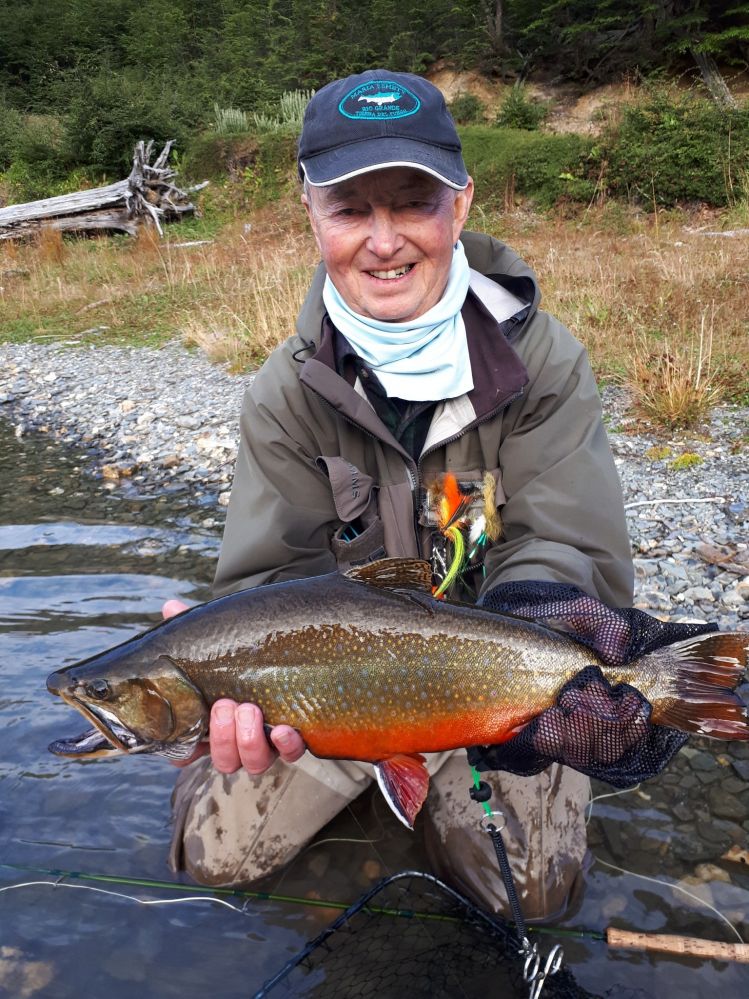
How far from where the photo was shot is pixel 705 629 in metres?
2.28

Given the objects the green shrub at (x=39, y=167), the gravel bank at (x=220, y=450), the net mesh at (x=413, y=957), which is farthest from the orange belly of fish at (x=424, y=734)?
the green shrub at (x=39, y=167)

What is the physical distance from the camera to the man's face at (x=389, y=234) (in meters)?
2.79

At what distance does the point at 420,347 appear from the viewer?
295cm

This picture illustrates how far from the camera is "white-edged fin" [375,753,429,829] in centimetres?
231

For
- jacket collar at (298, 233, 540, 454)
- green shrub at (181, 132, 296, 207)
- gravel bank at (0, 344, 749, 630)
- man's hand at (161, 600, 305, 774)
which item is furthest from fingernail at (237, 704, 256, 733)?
green shrub at (181, 132, 296, 207)

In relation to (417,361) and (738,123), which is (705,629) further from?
(738,123)

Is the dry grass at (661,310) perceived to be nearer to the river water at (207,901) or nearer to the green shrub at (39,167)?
the river water at (207,901)

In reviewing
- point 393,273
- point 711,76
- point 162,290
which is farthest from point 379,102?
point 711,76

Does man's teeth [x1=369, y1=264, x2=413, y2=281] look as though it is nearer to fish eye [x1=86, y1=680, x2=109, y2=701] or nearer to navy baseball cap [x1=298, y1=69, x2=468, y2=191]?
navy baseball cap [x1=298, y1=69, x2=468, y2=191]

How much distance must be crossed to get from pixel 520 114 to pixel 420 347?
23.2m

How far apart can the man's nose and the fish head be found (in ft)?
5.23

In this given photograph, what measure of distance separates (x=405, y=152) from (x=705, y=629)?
185 cm

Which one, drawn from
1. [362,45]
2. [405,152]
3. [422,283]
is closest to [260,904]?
[422,283]

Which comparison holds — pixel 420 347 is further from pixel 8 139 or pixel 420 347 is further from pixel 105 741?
pixel 8 139
